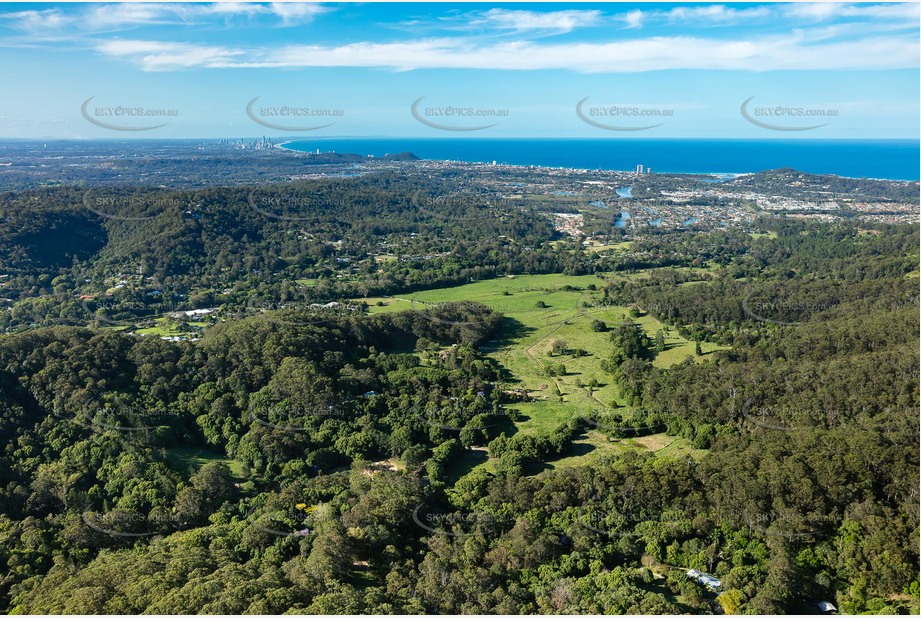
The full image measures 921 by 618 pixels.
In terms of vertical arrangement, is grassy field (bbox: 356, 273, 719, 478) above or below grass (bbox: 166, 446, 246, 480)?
above

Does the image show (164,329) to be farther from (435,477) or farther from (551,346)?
(435,477)

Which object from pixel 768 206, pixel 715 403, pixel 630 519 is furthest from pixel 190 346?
pixel 768 206

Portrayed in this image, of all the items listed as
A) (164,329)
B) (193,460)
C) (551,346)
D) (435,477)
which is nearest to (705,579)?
(435,477)

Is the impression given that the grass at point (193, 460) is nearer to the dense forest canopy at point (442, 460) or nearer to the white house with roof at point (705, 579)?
the dense forest canopy at point (442, 460)

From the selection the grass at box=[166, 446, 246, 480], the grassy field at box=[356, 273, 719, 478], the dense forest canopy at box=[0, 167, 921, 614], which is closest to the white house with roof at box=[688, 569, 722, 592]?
the dense forest canopy at box=[0, 167, 921, 614]

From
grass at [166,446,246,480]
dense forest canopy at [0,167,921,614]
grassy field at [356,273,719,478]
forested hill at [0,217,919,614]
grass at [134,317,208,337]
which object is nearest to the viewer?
forested hill at [0,217,919,614]

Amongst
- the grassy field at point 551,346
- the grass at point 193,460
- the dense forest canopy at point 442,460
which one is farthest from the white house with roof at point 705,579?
the grass at point 193,460

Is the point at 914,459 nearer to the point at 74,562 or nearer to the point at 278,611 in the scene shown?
the point at 278,611

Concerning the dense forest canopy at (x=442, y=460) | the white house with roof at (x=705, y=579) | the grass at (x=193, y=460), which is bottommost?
the grass at (x=193, y=460)

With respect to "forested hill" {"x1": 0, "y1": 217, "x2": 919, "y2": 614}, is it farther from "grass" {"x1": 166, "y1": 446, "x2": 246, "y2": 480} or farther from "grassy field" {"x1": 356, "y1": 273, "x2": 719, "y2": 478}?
"grassy field" {"x1": 356, "y1": 273, "x2": 719, "y2": 478}
